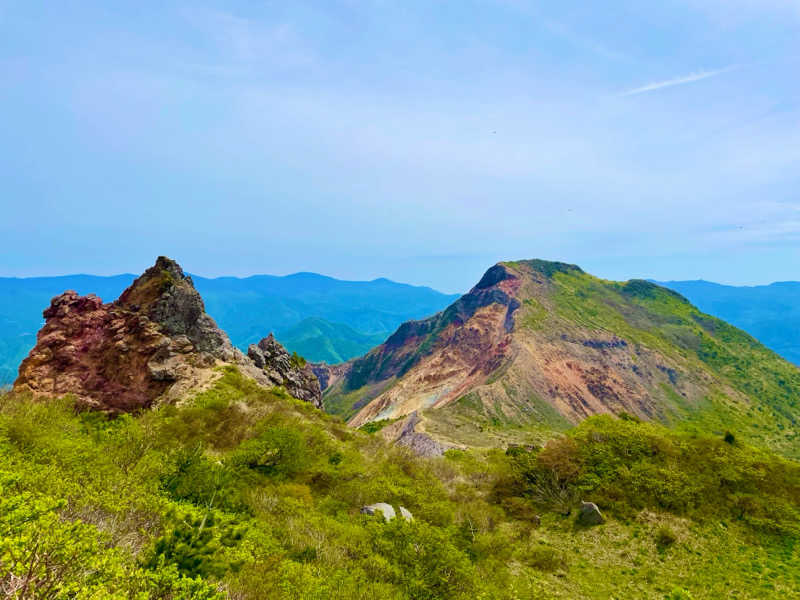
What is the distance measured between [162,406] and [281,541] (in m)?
30.3

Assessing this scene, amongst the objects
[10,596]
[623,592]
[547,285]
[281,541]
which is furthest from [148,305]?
[547,285]

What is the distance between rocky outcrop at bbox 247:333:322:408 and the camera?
70.5 m

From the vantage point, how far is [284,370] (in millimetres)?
77500

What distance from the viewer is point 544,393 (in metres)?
129

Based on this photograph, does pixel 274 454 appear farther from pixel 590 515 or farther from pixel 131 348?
pixel 590 515

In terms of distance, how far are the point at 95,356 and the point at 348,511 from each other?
128 ft

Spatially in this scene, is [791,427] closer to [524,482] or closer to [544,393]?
[544,393]

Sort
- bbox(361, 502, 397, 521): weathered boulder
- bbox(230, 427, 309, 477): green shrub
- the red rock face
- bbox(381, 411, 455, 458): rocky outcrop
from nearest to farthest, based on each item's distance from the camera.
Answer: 1. bbox(361, 502, 397, 521): weathered boulder
2. bbox(230, 427, 309, 477): green shrub
3. the red rock face
4. bbox(381, 411, 455, 458): rocky outcrop

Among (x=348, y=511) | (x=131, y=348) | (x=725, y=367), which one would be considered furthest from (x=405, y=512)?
(x=725, y=367)

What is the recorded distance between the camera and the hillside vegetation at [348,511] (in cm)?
1264

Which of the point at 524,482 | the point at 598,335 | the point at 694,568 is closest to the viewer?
the point at 694,568

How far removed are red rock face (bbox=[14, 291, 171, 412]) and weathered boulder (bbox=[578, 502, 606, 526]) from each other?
1958 inches

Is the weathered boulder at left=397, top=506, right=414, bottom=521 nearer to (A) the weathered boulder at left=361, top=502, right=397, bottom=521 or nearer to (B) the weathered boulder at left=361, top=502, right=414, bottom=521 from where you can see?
(B) the weathered boulder at left=361, top=502, right=414, bottom=521

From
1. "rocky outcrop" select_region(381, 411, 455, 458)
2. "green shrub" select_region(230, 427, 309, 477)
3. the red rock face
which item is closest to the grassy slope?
"rocky outcrop" select_region(381, 411, 455, 458)
